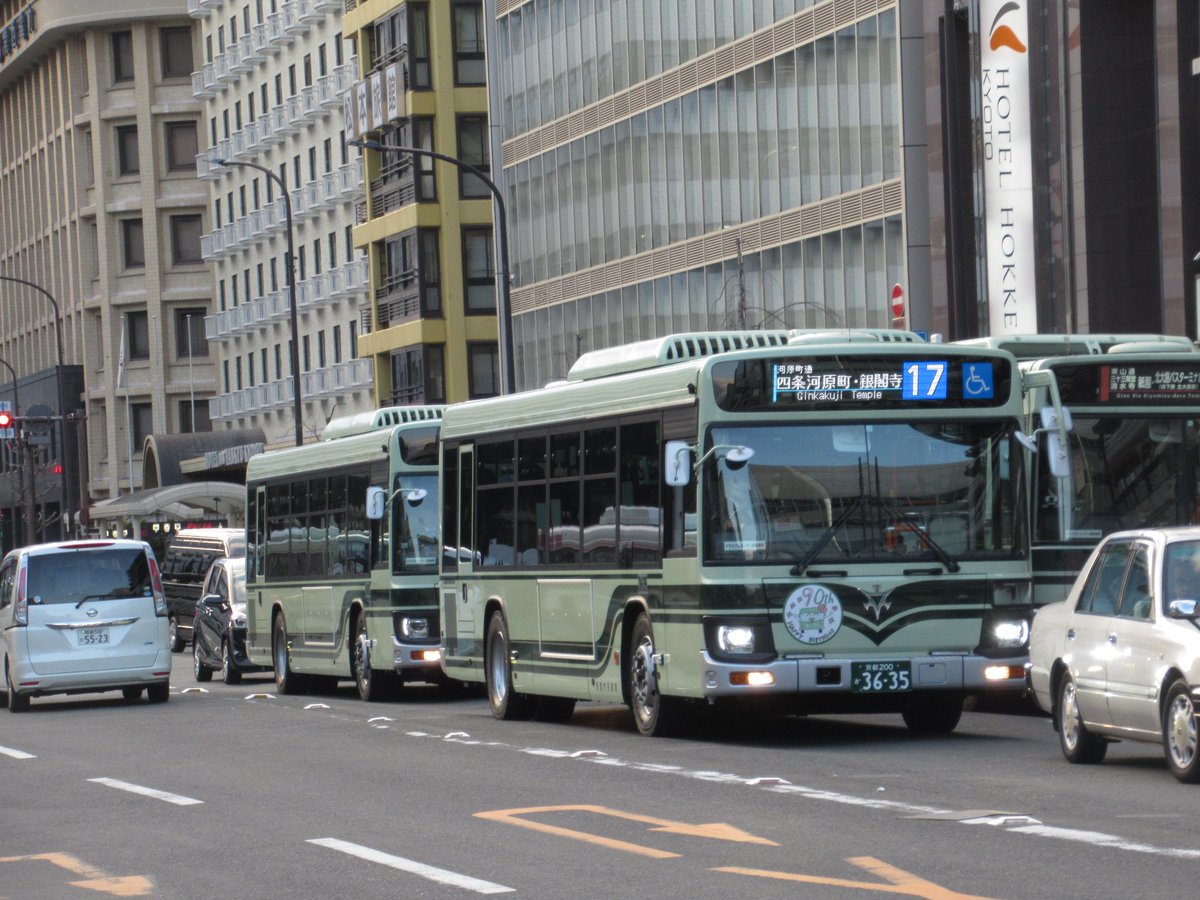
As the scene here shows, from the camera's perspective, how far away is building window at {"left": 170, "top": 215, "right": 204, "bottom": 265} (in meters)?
110

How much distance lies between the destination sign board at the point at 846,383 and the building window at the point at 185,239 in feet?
305

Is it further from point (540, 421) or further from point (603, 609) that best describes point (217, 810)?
point (540, 421)

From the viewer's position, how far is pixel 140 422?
111875 millimetres

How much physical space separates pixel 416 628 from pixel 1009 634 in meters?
10.5

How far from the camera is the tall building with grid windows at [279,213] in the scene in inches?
3302

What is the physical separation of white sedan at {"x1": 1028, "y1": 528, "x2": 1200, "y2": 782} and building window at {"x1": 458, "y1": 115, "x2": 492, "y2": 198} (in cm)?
5849

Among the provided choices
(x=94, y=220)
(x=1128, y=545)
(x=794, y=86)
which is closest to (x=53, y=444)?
(x=94, y=220)

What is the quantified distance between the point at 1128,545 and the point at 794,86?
108 feet

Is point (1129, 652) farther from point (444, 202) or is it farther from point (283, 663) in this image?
point (444, 202)

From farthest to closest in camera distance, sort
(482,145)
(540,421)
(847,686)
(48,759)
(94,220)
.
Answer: (94,220) < (482,145) < (540,421) < (48,759) < (847,686)

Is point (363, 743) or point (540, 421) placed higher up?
point (540, 421)

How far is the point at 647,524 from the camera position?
19.3m

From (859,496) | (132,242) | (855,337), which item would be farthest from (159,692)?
(132,242)

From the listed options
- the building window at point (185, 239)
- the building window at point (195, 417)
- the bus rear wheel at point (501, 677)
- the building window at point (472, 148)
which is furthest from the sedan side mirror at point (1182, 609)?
the building window at point (185, 239)
